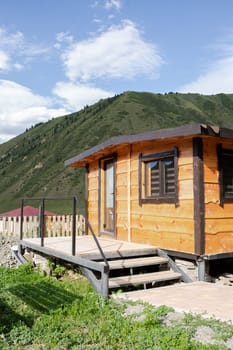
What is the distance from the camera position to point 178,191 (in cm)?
653

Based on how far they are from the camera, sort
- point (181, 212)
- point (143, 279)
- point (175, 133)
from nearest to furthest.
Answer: point (143, 279) < point (175, 133) < point (181, 212)

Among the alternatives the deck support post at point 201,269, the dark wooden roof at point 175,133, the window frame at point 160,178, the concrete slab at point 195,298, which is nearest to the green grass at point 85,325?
the concrete slab at point 195,298

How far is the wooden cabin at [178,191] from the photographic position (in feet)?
19.9

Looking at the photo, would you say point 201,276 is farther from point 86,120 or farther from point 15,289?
point 86,120

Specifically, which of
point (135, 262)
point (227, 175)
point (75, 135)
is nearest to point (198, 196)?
point (227, 175)

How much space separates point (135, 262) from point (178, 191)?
159cm

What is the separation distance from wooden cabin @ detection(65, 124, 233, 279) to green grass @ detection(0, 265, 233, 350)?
1989mm

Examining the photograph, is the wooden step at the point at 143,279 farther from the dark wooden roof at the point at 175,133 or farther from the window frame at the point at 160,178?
the dark wooden roof at the point at 175,133

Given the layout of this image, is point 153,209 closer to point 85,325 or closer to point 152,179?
point 152,179

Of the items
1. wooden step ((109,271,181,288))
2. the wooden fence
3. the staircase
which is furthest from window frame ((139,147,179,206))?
the wooden fence

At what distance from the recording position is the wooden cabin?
6.07 meters

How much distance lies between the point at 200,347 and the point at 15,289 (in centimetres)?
409

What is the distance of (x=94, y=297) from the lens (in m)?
5.21

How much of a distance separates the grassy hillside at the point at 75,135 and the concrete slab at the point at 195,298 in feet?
154
